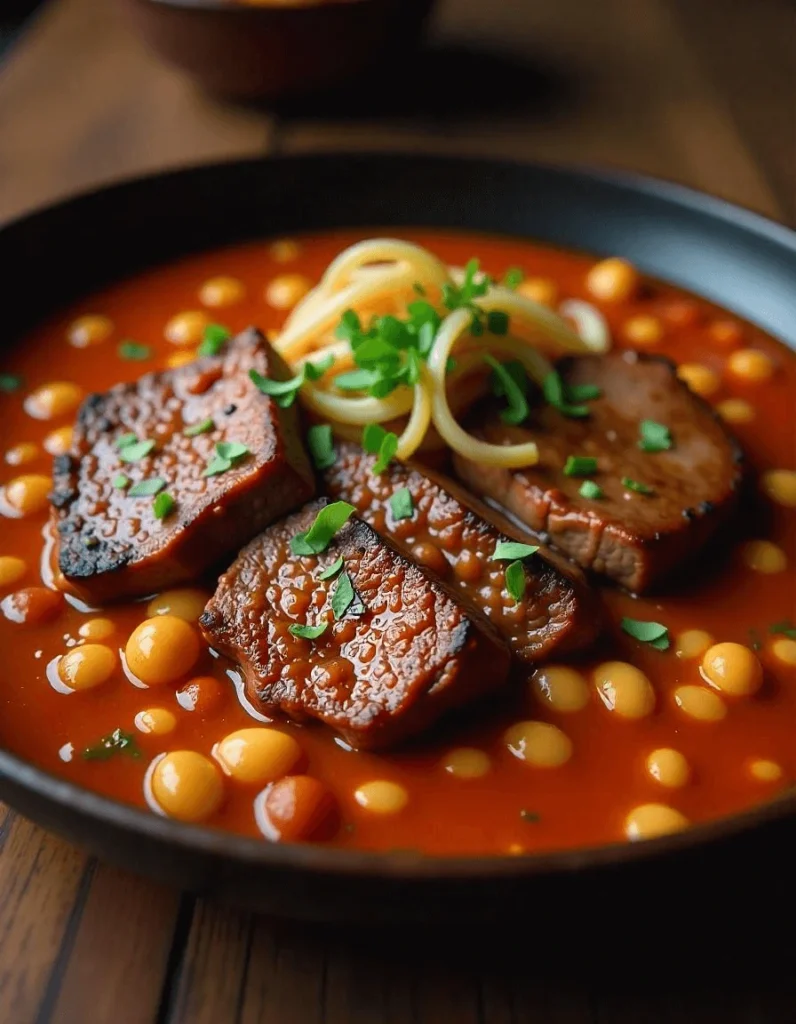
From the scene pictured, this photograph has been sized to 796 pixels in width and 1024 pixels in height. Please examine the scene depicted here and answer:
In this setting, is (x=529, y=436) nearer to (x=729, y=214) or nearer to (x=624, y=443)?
(x=624, y=443)

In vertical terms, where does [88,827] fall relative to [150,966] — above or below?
above

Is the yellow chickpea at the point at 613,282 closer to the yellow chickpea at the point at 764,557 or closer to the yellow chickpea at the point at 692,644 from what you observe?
the yellow chickpea at the point at 764,557

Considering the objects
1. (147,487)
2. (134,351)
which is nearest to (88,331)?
(134,351)

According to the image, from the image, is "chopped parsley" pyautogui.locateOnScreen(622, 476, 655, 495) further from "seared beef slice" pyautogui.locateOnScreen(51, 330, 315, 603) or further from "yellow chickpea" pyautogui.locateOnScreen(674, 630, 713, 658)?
"seared beef slice" pyautogui.locateOnScreen(51, 330, 315, 603)

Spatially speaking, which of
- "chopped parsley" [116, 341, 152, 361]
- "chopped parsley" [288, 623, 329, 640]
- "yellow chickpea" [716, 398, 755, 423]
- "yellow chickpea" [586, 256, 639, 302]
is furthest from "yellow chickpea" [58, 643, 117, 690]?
"yellow chickpea" [586, 256, 639, 302]

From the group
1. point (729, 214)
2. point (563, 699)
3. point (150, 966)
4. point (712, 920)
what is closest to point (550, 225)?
point (729, 214)

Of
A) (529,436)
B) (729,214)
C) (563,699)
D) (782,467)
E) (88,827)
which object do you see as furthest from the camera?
(729,214)

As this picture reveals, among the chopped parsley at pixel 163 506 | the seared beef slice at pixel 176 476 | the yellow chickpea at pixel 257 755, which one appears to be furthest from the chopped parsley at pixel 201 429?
the yellow chickpea at pixel 257 755
